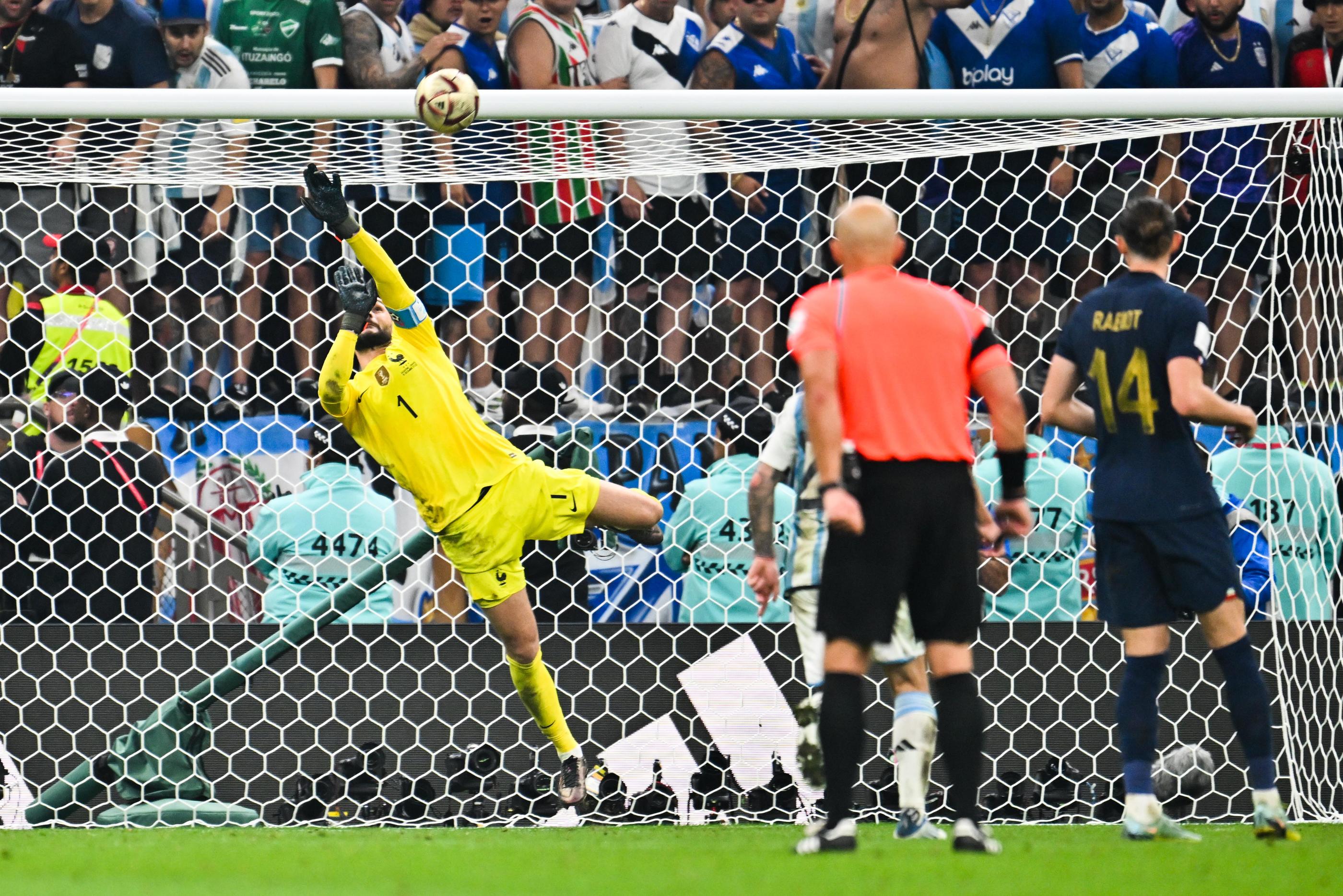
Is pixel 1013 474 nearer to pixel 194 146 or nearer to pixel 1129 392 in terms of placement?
pixel 1129 392

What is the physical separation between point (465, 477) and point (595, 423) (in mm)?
1144

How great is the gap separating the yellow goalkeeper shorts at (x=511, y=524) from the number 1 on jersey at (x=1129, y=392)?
211 cm

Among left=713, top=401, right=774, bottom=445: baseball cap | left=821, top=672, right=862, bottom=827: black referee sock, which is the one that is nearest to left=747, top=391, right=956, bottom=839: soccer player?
left=821, top=672, right=862, bottom=827: black referee sock

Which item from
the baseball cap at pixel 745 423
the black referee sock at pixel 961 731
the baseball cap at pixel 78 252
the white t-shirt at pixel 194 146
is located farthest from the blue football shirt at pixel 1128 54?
the black referee sock at pixel 961 731

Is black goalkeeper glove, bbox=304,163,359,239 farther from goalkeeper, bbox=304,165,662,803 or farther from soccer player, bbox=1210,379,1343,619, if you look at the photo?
soccer player, bbox=1210,379,1343,619

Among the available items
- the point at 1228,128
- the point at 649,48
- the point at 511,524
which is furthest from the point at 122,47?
the point at 1228,128

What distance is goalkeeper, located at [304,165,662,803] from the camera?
532 cm

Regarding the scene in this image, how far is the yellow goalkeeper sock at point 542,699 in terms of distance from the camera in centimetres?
527

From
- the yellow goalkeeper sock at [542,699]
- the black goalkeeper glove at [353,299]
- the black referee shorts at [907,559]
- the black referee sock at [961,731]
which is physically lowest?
the yellow goalkeeper sock at [542,699]

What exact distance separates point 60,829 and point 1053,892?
3337 millimetres

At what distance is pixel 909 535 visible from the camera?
135 inches

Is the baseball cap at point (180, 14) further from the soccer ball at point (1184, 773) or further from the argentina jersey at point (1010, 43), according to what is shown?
the soccer ball at point (1184, 773)

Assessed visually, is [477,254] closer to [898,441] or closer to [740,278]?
[740,278]

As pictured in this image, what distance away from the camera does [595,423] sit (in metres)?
6.61
